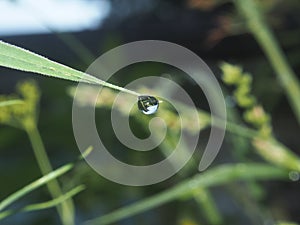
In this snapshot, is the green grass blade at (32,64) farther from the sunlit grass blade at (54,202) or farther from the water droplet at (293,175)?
the water droplet at (293,175)

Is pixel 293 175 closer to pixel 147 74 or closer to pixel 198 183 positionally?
pixel 198 183

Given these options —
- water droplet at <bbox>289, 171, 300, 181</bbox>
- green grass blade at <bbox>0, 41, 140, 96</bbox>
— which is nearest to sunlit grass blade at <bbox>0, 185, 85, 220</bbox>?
green grass blade at <bbox>0, 41, 140, 96</bbox>

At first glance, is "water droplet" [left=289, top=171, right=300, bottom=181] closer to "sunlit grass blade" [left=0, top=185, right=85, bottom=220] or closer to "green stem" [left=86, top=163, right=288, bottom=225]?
"green stem" [left=86, top=163, right=288, bottom=225]

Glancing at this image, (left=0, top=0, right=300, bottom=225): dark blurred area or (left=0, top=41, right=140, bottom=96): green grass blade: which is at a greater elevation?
(left=0, top=0, right=300, bottom=225): dark blurred area

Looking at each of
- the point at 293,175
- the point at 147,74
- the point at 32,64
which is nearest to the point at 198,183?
the point at 293,175

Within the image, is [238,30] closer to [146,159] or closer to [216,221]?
[146,159]

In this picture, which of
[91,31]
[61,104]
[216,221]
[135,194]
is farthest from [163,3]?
[216,221]
